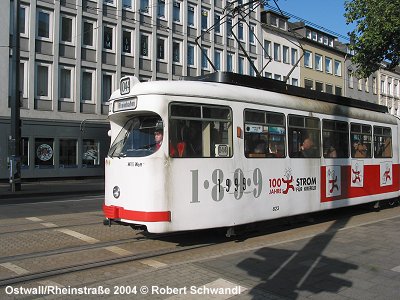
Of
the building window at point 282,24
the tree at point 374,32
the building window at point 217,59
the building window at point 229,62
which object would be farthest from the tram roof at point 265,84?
the building window at point 282,24

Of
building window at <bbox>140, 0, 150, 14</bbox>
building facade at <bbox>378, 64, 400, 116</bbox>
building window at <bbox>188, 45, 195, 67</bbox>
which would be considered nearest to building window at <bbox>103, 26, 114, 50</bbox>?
building window at <bbox>140, 0, 150, 14</bbox>

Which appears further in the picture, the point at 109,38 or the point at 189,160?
A: the point at 109,38

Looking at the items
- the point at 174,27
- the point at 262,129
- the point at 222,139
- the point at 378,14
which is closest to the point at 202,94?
the point at 222,139

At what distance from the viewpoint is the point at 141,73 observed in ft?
108

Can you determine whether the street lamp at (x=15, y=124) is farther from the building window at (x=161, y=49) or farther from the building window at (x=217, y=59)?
the building window at (x=217, y=59)

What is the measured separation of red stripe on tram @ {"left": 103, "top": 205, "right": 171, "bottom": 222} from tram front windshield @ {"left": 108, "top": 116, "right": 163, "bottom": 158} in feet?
3.03

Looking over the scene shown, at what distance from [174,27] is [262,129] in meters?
28.2

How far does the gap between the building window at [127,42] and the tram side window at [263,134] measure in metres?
24.7

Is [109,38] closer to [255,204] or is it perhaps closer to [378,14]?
[378,14]

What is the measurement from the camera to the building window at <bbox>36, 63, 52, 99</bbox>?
2766 centimetres

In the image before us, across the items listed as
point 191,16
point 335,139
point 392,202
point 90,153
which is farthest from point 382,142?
point 191,16

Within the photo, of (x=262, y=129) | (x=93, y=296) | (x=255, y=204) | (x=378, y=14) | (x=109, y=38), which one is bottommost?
(x=93, y=296)

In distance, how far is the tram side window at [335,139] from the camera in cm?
1047

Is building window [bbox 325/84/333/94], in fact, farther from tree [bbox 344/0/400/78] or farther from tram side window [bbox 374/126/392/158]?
tram side window [bbox 374/126/392/158]
